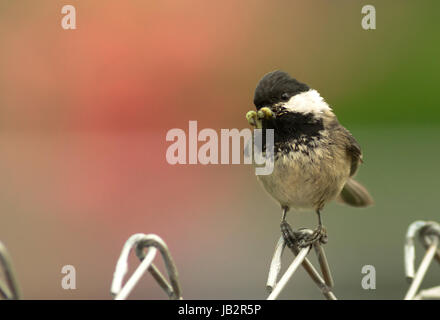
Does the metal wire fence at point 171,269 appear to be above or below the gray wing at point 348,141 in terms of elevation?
below

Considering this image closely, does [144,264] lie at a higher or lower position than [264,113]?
lower

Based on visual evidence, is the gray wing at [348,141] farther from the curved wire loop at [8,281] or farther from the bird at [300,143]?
the curved wire loop at [8,281]

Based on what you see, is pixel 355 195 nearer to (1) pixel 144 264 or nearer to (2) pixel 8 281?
(1) pixel 144 264

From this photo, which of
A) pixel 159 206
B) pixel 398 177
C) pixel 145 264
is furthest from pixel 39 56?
pixel 145 264

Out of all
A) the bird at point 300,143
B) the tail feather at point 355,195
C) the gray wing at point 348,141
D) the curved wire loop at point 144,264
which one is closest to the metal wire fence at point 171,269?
the curved wire loop at point 144,264

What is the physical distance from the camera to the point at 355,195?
1765mm

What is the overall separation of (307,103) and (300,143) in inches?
4.3

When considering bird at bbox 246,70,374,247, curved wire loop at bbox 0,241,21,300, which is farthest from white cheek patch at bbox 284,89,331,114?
curved wire loop at bbox 0,241,21,300

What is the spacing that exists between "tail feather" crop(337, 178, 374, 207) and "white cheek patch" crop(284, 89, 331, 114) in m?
0.40

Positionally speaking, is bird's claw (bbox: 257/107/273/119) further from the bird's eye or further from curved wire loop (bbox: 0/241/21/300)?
curved wire loop (bbox: 0/241/21/300)

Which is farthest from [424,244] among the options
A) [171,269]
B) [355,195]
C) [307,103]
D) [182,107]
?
[182,107]

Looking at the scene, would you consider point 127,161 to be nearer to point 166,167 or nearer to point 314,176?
point 166,167

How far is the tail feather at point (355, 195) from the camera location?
1755mm

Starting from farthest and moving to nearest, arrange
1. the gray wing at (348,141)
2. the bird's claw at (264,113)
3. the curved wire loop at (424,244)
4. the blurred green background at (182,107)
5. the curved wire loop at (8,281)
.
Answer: the blurred green background at (182,107), the gray wing at (348,141), the bird's claw at (264,113), the curved wire loop at (424,244), the curved wire loop at (8,281)
